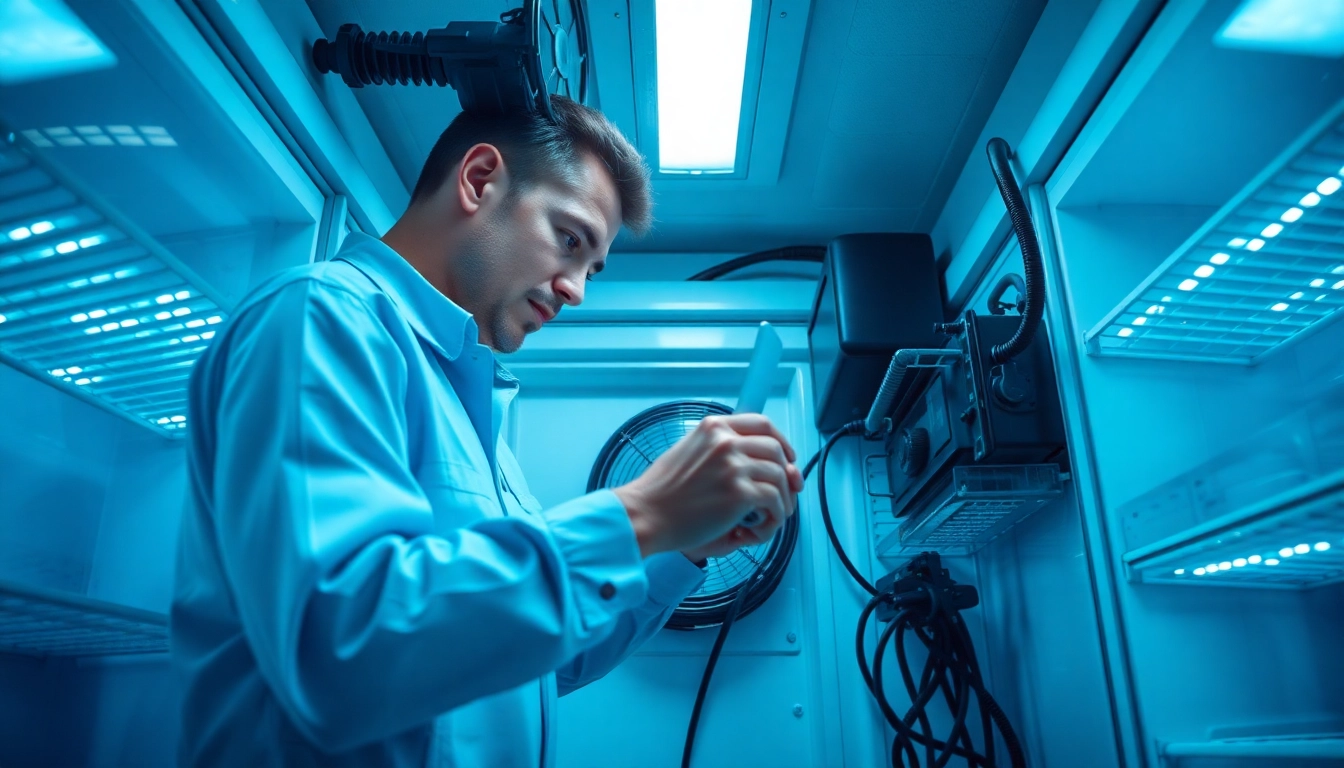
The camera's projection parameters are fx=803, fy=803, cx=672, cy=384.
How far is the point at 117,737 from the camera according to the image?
1.34 metres

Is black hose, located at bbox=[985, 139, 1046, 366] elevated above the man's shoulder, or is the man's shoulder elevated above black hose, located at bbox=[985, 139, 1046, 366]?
black hose, located at bbox=[985, 139, 1046, 366]

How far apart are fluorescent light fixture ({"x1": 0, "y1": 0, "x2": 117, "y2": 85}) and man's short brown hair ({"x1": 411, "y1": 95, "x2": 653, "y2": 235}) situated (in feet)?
1.60

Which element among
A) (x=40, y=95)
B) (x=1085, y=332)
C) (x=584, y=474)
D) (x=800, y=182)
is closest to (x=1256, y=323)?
(x=1085, y=332)

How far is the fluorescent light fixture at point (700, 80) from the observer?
169 cm

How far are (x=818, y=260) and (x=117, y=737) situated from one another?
1957 mm

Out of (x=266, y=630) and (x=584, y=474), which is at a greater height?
(x=584, y=474)

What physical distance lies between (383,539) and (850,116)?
1561mm

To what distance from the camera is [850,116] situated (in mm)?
1896

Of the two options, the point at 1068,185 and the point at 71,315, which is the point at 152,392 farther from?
the point at 1068,185

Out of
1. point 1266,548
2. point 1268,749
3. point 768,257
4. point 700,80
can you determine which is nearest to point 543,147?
point 700,80

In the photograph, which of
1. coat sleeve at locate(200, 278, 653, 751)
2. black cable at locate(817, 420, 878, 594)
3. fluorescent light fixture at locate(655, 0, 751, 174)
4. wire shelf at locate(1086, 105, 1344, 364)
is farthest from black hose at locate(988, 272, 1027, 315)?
coat sleeve at locate(200, 278, 653, 751)

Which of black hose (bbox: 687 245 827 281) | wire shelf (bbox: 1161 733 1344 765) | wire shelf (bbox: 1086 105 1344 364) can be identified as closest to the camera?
wire shelf (bbox: 1161 733 1344 765)

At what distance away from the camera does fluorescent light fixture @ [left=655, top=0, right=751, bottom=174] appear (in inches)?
66.5

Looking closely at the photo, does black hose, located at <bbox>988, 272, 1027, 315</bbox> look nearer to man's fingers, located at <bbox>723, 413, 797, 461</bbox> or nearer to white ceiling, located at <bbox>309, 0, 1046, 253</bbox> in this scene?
white ceiling, located at <bbox>309, 0, 1046, 253</bbox>
